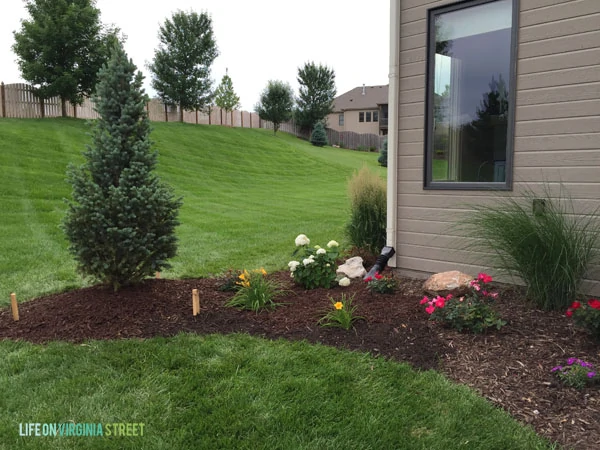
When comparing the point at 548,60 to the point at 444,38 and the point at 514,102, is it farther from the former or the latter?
the point at 444,38

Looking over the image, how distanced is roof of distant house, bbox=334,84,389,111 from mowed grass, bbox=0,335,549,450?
39.9 meters

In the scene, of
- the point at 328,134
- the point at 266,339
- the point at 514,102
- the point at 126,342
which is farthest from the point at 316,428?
the point at 328,134

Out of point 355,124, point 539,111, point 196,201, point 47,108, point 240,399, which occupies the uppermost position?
point 355,124

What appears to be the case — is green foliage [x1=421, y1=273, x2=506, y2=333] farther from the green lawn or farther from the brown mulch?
the green lawn

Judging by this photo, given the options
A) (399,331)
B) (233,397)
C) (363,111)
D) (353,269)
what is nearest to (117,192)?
(233,397)

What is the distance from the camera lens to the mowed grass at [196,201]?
5.33 m

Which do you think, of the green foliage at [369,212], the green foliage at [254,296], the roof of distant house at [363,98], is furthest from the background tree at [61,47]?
the roof of distant house at [363,98]

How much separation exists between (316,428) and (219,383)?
655mm

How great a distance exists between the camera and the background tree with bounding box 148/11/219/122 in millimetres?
25469

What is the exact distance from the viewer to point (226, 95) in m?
34.4

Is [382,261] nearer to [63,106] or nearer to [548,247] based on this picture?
[548,247]

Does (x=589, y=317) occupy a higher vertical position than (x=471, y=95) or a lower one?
lower

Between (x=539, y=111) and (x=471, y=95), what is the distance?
0.64 meters

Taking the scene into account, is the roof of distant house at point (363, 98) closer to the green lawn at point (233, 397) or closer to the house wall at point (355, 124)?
the house wall at point (355, 124)
